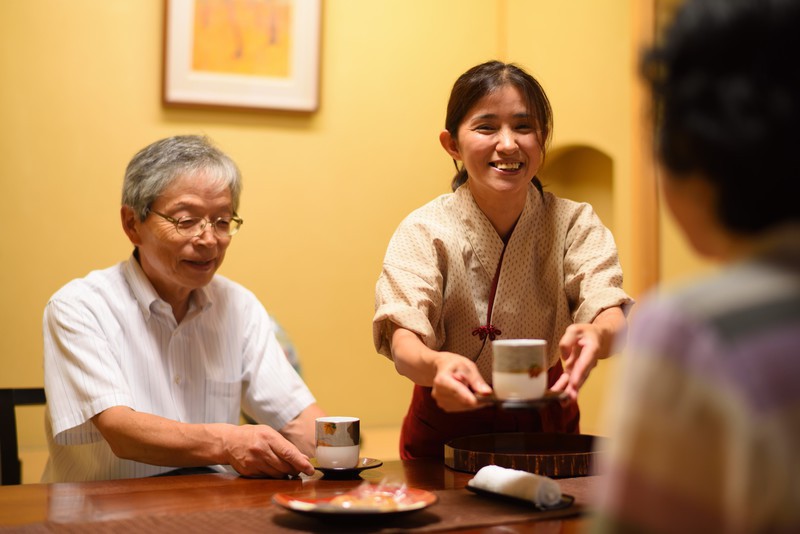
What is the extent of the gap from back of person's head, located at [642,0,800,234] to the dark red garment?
1306mm

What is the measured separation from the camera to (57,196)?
A: 11.6 ft

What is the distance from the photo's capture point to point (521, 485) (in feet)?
4.51

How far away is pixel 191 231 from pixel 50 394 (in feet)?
1.49

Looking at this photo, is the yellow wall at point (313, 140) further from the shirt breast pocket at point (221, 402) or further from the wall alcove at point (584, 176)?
the shirt breast pocket at point (221, 402)

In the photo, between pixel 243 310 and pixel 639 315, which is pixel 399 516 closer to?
pixel 639 315

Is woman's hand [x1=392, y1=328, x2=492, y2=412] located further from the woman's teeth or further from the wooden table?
the woman's teeth

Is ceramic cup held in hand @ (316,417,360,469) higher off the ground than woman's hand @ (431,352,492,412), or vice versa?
woman's hand @ (431,352,492,412)

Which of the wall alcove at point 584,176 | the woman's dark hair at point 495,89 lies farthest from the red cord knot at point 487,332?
the wall alcove at point 584,176

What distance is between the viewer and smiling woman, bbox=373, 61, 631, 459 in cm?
184

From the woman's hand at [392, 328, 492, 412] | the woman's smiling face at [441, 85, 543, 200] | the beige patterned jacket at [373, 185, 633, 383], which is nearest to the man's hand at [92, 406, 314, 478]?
the woman's hand at [392, 328, 492, 412]

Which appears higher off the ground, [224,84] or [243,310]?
[224,84]

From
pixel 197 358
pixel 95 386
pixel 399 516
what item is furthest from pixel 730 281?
pixel 197 358

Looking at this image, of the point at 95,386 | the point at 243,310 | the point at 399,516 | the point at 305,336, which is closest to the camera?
the point at 399,516

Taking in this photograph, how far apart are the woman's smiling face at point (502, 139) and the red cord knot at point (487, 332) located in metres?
0.29
